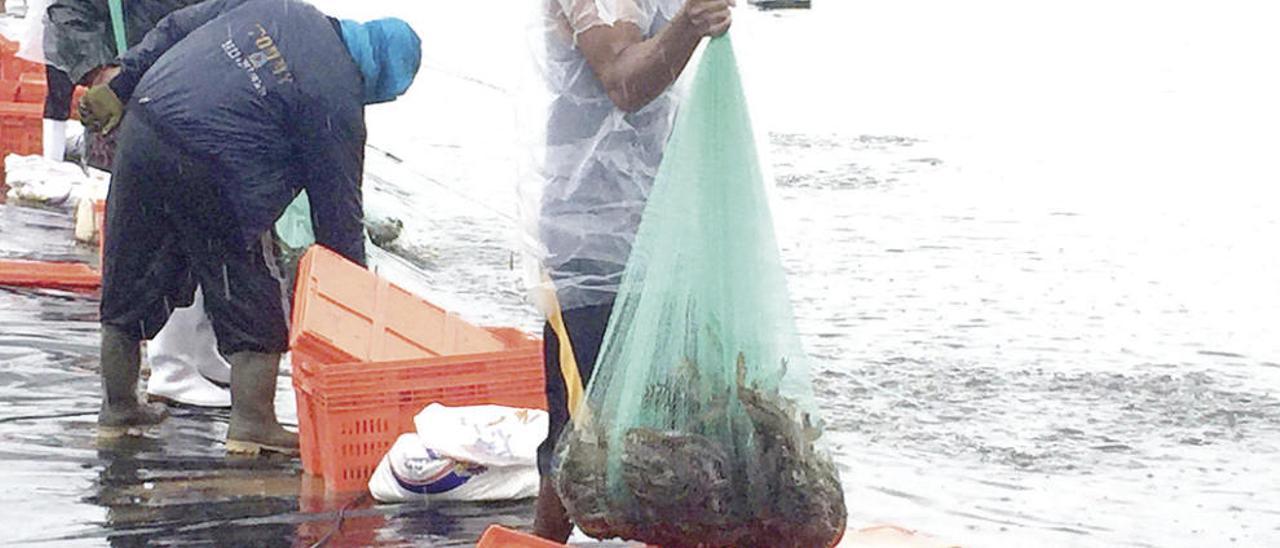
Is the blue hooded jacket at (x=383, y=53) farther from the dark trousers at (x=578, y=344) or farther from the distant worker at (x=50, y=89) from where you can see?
the distant worker at (x=50, y=89)

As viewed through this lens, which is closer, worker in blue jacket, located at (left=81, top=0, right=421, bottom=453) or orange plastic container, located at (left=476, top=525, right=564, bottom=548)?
orange plastic container, located at (left=476, top=525, right=564, bottom=548)

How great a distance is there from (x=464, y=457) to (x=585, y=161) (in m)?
1.40

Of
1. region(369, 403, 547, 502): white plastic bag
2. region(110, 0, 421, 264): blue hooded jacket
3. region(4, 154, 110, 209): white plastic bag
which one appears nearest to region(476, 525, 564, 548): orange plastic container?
region(369, 403, 547, 502): white plastic bag

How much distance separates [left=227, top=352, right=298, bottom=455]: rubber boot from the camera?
578cm

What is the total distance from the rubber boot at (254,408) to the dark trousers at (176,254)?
0.14 feet

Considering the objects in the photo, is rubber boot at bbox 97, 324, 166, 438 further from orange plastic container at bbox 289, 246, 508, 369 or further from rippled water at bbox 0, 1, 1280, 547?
orange plastic container at bbox 289, 246, 508, 369

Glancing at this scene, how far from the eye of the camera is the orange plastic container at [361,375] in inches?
207

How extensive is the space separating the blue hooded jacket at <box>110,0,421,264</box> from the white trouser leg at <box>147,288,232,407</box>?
0.92 m

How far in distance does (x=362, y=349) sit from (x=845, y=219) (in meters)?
8.50

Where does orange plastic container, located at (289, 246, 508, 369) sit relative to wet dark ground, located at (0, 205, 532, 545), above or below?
above

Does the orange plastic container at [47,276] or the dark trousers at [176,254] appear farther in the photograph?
the orange plastic container at [47,276]

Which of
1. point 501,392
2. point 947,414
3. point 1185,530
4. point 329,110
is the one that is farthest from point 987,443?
point 329,110

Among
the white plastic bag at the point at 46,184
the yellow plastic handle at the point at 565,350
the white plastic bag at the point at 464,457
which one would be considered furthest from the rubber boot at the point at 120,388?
the white plastic bag at the point at 46,184

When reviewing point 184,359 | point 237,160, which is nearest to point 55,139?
point 184,359
